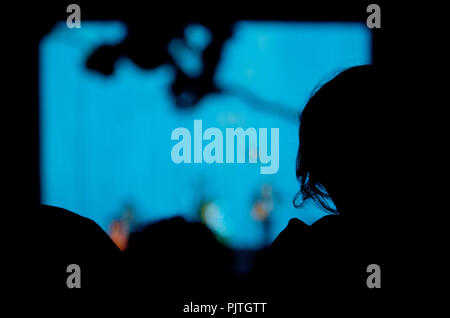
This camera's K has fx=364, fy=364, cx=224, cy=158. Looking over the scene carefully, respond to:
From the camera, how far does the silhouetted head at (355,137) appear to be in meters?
0.81

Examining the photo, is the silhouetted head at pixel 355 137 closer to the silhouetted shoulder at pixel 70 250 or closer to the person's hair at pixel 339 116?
the person's hair at pixel 339 116

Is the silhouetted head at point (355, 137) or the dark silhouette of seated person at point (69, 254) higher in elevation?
the silhouetted head at point (355, 137)

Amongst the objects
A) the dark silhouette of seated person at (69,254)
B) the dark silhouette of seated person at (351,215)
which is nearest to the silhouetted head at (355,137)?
the dark silhouette of seated person at (351,215)

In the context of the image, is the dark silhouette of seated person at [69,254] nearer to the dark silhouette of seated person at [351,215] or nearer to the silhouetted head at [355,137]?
the dark silhouette of seated person at [351,215]

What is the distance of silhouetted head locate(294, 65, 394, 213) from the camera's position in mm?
815

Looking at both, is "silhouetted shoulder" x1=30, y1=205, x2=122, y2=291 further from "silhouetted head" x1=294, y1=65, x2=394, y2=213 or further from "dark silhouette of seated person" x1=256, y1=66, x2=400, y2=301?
"silhouetted head" x1=294, y1=65, x2=394, y2=213

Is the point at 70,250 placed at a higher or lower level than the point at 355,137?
lower

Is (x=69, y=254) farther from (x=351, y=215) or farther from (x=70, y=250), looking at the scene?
(x=351, y=215)

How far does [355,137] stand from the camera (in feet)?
2.72

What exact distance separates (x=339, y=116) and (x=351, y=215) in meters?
0.23

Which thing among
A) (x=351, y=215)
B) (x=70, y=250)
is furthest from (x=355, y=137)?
(x=70, y=250)

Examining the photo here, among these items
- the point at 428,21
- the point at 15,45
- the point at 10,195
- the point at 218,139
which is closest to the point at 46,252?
the point at 218,139

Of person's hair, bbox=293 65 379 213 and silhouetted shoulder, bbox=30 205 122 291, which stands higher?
person's hair, bbox=293 65 379 213

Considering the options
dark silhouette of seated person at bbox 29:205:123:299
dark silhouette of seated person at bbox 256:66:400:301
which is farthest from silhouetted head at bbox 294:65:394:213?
dark silhouette of seated person at bbox 29:205:123:299
